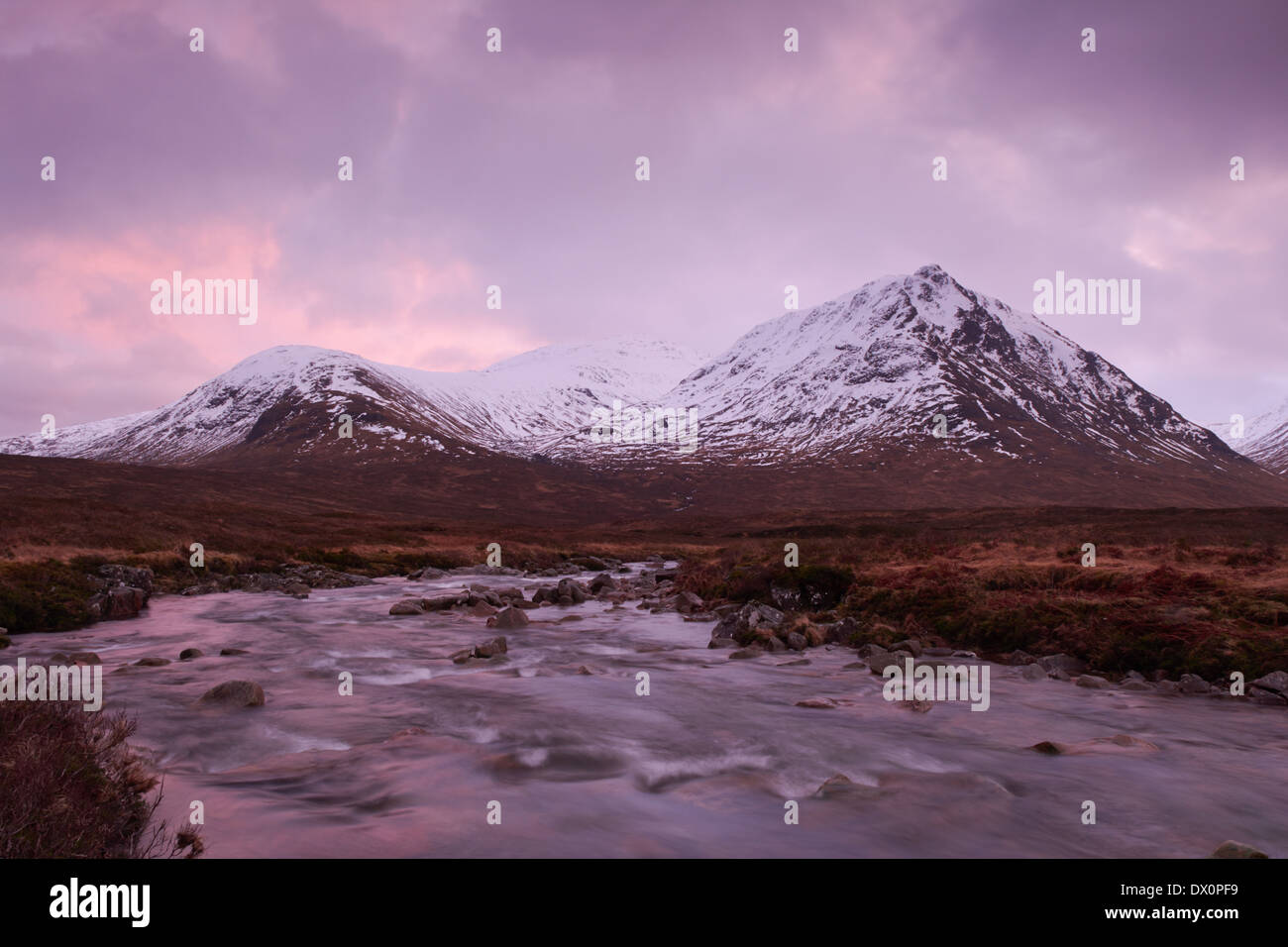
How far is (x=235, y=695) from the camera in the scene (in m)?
12.4

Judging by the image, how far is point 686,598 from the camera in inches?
1061

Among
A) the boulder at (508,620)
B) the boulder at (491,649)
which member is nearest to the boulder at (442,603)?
the boulder at (508,620)

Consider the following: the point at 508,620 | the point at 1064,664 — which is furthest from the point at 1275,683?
the point at 508,620

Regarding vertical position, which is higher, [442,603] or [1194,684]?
[1194,684]

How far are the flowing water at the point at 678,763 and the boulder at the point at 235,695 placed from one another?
23 cm

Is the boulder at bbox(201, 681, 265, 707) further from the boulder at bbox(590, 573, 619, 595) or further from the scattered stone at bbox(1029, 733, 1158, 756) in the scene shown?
the boulder at bbox(590, 573, 619, 595)

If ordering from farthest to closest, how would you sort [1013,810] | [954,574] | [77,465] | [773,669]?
[77,465] → [954,574] → [773,669] → [1013,810]

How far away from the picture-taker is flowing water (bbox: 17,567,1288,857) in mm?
7406

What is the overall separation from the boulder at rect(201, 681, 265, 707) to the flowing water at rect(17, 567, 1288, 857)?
228 mm

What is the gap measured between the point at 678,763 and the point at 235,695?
822 centimetres

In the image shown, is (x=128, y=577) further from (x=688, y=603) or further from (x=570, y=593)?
(x=688, y=603)
